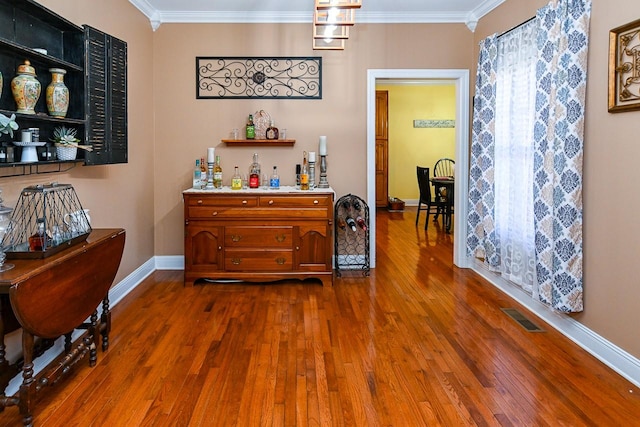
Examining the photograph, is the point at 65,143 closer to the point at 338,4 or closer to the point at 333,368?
the point at 338,4

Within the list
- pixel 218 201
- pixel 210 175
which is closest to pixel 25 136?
pixel 218 201

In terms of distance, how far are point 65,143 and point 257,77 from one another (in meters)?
2.29

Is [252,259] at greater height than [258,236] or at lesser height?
lesser

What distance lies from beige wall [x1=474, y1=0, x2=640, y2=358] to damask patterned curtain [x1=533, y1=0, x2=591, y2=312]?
49 millimetres

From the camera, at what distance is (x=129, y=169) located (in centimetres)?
393

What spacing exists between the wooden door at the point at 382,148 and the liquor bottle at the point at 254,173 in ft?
15.5

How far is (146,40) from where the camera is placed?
4.31 m

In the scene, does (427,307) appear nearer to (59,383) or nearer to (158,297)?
(158,297)

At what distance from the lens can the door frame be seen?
15.0ft

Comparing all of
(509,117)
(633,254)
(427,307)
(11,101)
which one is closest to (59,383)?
(11,101)

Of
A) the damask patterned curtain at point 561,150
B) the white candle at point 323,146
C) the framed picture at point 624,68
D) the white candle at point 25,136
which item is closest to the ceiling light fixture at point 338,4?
the damask patterned curtain at point 561,150

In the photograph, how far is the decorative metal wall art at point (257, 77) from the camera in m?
4.53

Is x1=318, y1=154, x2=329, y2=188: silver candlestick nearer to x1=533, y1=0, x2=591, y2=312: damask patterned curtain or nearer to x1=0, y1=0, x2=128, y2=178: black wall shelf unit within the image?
x1=0, y1=0, x2=128, y2=178: black wall shelf unit

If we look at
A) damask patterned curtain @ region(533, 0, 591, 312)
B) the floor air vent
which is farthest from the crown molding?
the floor air vent
